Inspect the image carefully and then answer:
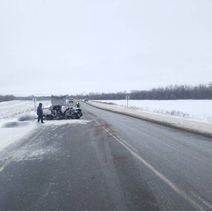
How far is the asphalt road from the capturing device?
436 cm

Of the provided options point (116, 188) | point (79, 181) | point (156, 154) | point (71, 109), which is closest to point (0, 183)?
point (79, 181)

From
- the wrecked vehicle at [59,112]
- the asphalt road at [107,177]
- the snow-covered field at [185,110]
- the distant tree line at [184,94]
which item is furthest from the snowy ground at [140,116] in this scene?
the distant tree line at [184,94]

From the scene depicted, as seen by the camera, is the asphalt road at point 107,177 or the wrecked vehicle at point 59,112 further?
the wrecked vehicle at point 59,112

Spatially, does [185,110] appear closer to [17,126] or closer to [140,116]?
[140,116]

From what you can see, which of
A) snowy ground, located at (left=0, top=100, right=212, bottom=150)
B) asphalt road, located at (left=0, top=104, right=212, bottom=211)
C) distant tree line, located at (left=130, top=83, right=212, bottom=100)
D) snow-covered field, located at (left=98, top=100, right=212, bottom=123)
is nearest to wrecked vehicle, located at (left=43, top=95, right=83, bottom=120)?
snowy ground, located at (left=0, top=100, right=212, bottom=150)

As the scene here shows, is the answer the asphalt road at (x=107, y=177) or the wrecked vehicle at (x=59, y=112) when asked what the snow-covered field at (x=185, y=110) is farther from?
the asphalt road at (x=107, y=177)

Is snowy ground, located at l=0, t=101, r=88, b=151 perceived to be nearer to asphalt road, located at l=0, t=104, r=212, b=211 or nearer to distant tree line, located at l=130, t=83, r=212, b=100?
asphalt road, located at l=0, t=104, r=212, b=211

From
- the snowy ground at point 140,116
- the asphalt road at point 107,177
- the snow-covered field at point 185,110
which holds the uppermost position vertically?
the asphalt road at point 107,177

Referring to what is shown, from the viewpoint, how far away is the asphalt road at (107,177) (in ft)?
14.3

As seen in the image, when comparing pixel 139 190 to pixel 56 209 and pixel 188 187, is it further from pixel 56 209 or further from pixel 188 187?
pixel 56 209

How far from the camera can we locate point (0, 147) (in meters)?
9.98

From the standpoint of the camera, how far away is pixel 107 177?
18.9 feet

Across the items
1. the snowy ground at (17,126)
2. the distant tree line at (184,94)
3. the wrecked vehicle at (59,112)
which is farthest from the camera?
the distant tree line at (184,94)

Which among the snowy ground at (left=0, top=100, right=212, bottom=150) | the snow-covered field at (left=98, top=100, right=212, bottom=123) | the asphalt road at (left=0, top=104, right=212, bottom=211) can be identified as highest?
the asphalt road at (left=0, top=104, right=212, bottom=211)
